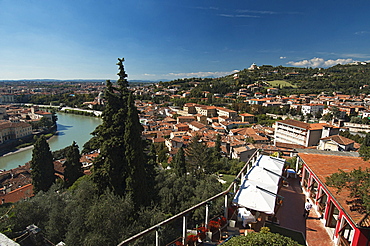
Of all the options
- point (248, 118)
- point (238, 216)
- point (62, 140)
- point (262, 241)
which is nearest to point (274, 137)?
point (248, 118)

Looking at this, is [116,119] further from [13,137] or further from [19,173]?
[13,137]

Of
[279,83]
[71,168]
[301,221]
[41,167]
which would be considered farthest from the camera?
[279,83]

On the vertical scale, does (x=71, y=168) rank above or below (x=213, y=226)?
below

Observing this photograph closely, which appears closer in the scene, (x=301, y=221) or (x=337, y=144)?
(x=301, y=221)

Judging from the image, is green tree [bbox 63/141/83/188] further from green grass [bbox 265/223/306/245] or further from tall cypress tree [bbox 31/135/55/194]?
green grass [bbox 265/223/306/245]

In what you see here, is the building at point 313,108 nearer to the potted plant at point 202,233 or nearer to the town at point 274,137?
the town at point 274,137

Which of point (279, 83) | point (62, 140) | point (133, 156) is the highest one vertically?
point (279, 83)

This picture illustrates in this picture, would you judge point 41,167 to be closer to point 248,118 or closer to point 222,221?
point 222,221
